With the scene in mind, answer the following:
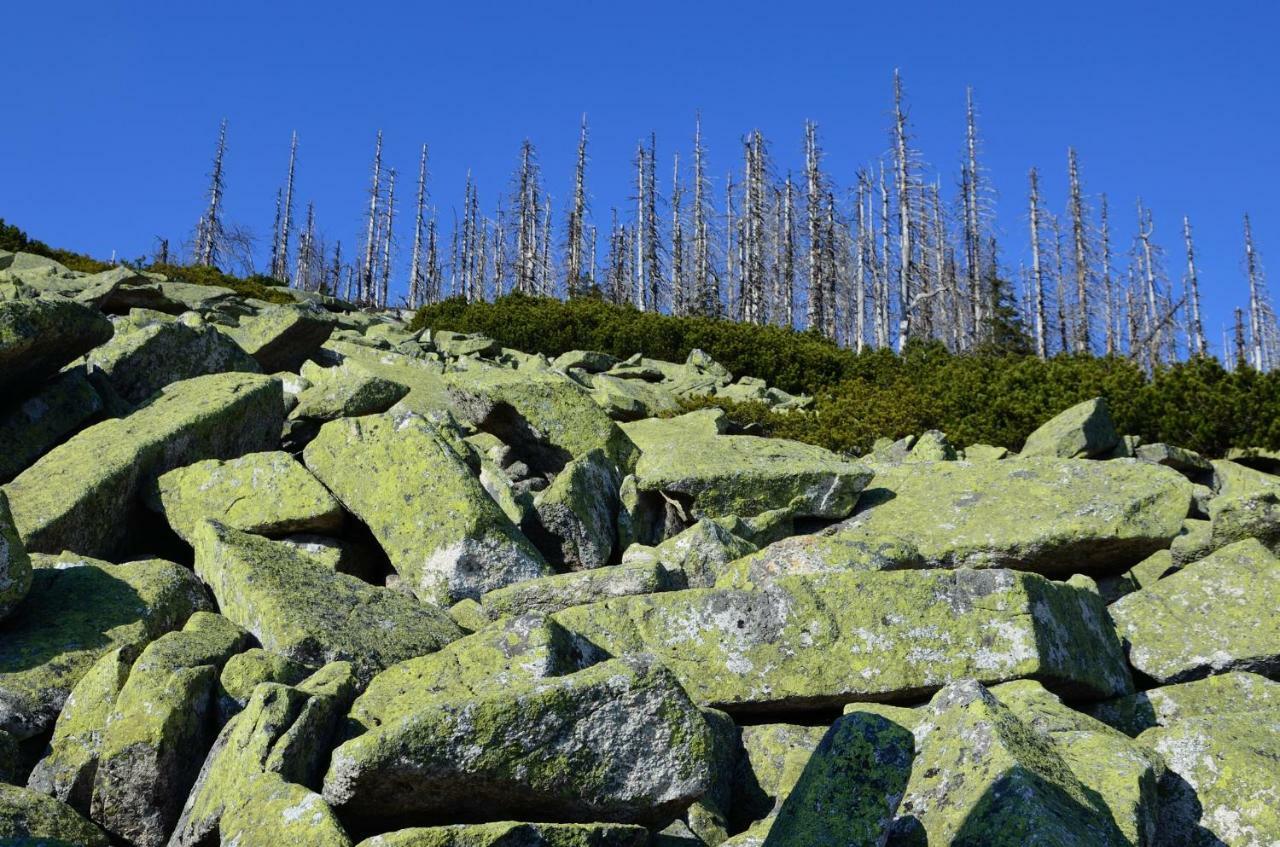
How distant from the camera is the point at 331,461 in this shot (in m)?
9.05

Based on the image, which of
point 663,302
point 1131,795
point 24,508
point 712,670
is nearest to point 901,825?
point 1131,795

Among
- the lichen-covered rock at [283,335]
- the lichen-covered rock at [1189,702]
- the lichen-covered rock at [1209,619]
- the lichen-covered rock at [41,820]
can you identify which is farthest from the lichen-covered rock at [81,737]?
the lichen-covered rock at [283,335]

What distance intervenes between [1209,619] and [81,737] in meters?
6.94

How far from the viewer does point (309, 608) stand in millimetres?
6703

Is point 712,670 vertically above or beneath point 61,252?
beneath

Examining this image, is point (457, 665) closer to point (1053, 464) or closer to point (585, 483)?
point (585, 483)

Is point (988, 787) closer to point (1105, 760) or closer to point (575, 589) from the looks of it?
point (1105, 760)

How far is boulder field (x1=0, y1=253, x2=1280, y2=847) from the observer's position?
4688 millimetres

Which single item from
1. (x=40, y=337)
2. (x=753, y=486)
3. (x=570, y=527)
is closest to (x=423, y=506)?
(x=570, y=527)

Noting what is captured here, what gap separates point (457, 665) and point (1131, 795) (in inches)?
135

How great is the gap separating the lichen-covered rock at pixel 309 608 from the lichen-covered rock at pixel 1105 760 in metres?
3.66

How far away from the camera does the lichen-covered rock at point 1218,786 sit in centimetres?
505

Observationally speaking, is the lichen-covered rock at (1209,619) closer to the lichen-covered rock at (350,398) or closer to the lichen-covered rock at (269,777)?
the lichen-covered rock at (269,777)

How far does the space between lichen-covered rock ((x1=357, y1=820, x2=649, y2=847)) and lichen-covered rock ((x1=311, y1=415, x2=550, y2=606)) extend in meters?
3.51
